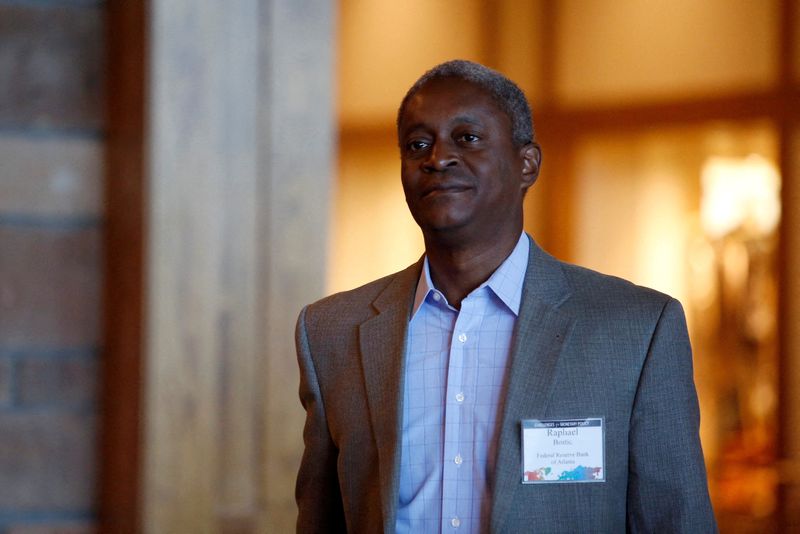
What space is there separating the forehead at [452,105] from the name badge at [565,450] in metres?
0.54

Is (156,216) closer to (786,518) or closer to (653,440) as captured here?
(653,440)

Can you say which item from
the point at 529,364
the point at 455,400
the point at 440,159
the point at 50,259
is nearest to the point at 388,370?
the point at 455,400

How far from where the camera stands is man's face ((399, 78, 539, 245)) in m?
1.94

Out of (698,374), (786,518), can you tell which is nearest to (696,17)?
(698,374)

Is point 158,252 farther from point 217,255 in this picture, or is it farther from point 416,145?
point 416,145

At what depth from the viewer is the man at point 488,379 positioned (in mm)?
1850

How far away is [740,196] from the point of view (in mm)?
4195

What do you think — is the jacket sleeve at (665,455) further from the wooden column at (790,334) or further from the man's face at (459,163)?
the wooden column at (790,334)

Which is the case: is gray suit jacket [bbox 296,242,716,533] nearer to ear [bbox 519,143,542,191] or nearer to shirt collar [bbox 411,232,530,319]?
shirt collar [bbox 411,232,530,319]

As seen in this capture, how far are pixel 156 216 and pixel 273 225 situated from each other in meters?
0.29

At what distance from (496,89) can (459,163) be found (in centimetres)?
17

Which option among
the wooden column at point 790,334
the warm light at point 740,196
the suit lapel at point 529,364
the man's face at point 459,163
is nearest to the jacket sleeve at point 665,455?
the suit lapel at point 529,364

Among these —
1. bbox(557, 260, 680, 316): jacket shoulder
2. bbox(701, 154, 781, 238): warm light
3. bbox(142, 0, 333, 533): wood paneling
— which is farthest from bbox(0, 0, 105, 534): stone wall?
bbox(701, 154, 781, 238): warm light

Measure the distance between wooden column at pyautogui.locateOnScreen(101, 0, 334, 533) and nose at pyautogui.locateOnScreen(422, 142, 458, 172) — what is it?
77cm
